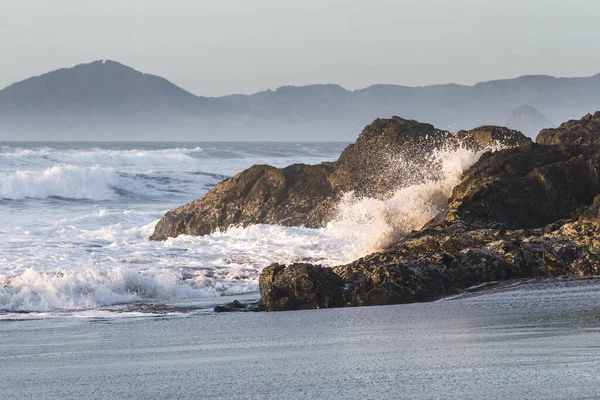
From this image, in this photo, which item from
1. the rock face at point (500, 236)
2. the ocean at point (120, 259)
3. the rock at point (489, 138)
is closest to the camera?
the rock face at point (500, 236)

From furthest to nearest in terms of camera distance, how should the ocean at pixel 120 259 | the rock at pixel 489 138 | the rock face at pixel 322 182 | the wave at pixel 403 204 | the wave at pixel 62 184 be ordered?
1. the wave at pixel 62 184
2. the rock face at pixel 322 182
3. the rock at pixel 489 138
4. the wave at pixel 403 204
5. the ocean at pixel 120 259

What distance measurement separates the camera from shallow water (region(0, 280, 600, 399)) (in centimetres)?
665

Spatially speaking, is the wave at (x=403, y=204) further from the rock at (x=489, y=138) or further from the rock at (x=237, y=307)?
the rock at (x=237, y=307)

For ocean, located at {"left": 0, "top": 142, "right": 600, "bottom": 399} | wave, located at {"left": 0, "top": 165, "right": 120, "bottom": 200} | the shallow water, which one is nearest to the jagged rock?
ocean, located at {"left": 0, "top": 142, "right": 600, "bottom": 399}

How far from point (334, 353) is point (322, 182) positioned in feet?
46.7

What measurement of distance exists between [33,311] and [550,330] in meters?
7.40

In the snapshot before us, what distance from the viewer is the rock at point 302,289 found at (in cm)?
1180

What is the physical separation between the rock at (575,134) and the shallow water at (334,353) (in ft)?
29.6

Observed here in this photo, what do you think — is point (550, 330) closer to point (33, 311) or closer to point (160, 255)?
point (33, 311)

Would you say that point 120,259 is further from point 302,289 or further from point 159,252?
point 302,289

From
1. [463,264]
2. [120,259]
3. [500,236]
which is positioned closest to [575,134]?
[500,236]

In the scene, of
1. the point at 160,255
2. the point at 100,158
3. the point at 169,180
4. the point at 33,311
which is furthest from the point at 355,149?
the point at 100,158

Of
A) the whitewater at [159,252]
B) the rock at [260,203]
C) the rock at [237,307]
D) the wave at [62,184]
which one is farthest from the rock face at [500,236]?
the wave at [62,184]

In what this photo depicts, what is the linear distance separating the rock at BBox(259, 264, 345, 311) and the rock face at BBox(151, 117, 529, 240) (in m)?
8.64
